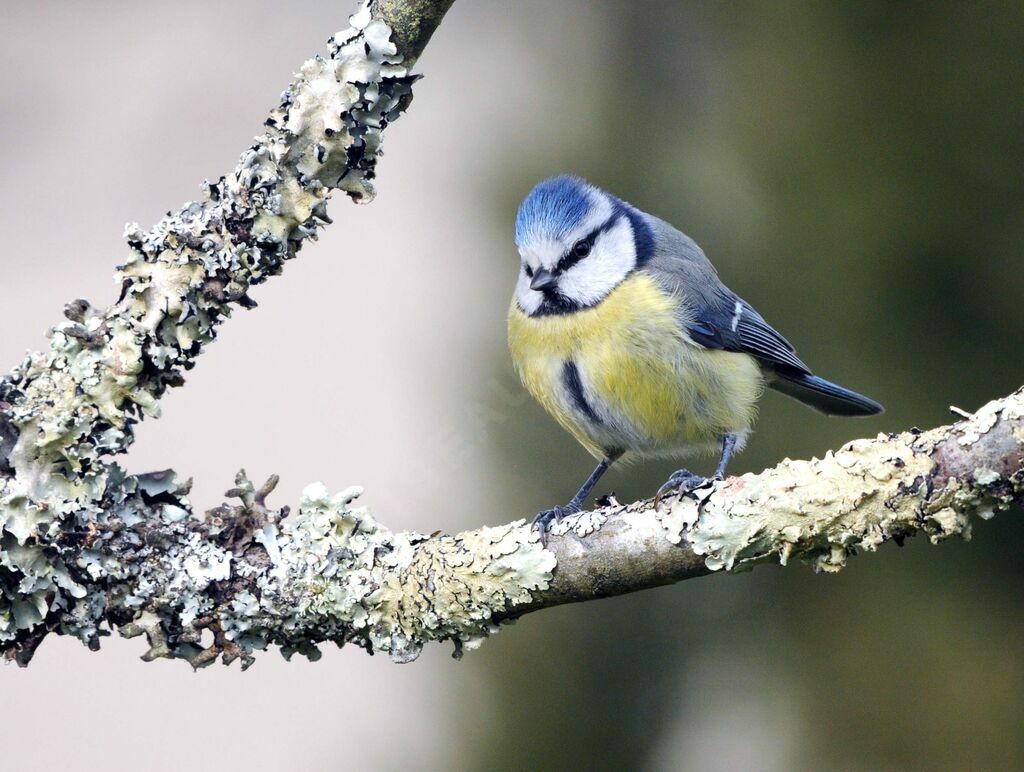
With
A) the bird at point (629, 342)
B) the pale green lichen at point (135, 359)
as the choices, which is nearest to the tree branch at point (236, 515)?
the pale green lichen at point (135, 359)

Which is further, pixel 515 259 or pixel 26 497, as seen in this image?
pixel 515 259

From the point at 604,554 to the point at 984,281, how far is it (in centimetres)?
108

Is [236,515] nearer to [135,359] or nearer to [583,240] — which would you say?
[135,359]

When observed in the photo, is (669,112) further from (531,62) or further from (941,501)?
(941,501)

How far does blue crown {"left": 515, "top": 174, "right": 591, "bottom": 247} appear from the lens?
170 cm

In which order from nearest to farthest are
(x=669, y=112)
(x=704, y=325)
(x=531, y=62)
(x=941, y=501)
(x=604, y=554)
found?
(x=941, y=501) → (x=604, y=554) → (x=704, y=325) → (x=669, y=112) → (x=531, y=62)

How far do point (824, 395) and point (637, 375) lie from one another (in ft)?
1.17

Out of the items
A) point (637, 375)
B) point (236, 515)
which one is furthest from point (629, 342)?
point (236, 515)

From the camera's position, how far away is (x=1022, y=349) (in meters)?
1.81

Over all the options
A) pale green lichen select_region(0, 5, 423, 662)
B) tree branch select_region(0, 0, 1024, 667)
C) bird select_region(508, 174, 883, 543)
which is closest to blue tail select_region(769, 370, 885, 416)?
bird select_region(508, 174, 883, 543)

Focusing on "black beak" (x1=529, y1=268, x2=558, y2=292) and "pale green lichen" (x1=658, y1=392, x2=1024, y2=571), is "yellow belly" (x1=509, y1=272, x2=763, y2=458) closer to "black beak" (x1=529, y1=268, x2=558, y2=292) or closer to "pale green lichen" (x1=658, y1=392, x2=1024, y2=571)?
"black beak" (x1=529, y1=268, x2=558, y2=292)

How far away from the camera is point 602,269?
1.82 m

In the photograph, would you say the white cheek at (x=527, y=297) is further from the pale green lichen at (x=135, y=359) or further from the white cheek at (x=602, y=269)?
the pale green lichen at (x=135, y=359)

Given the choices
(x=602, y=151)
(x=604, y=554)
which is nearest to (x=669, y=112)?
(x=602, y=151)
